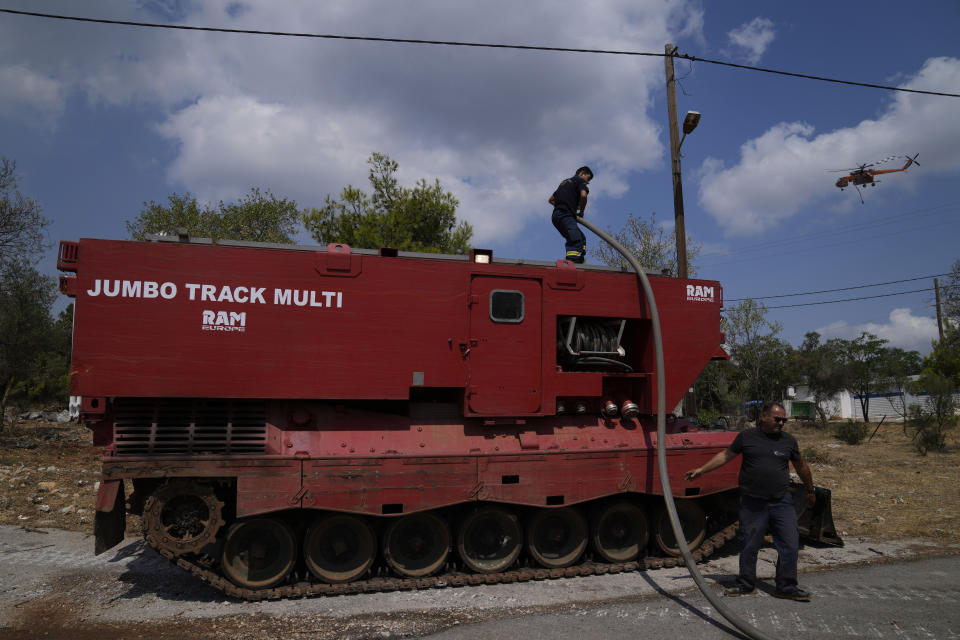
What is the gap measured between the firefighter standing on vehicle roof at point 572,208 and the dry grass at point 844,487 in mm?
5790

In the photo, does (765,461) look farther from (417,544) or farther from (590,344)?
(417,544)

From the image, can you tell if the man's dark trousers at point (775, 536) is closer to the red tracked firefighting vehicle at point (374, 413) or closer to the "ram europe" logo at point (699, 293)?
the red tracked firefighting vehicle at point (374, 413)

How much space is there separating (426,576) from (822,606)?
155 inches

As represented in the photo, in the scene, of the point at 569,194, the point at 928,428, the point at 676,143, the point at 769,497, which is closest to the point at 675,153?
the point at 676,143

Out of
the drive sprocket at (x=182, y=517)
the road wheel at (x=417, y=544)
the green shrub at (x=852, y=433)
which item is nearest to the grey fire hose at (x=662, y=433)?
the road wheel at (x=417, y=544)

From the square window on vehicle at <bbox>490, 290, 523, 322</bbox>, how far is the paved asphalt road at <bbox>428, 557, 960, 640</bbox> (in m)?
3.01

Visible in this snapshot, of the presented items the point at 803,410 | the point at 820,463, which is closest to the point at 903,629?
the point at 820,463

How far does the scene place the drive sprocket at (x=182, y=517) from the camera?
5.62 metres

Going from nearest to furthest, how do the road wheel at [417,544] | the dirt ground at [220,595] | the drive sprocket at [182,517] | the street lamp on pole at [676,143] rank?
the dirt ground at [220,595], the drive sprocket at [182,517], the road wheel at [417,544], the street lamp on pole at [676,143]

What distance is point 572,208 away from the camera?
7758mm

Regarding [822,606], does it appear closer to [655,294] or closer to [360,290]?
[655,294]

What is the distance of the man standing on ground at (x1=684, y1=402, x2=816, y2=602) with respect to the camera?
5.95 meters

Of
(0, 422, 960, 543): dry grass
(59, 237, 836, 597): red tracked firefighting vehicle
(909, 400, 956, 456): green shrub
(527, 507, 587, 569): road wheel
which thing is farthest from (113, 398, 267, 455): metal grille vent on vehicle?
(909, 400, 956, 456): green shrub

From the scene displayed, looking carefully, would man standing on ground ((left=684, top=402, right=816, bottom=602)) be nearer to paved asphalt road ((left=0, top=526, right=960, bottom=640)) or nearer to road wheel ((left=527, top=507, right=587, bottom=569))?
paved asphalt road ((left=0, top=526, right=960, bottom=640))
